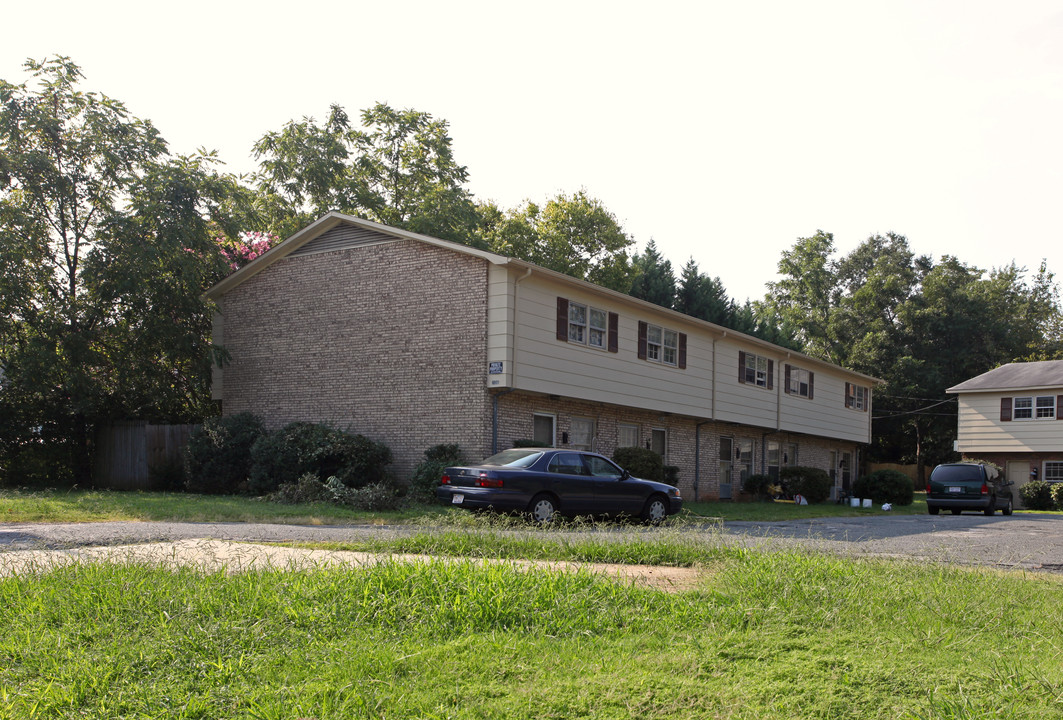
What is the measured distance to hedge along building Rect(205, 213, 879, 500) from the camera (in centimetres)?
2088

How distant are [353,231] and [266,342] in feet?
13.2

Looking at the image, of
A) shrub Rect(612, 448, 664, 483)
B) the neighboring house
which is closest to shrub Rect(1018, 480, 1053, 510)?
the neighboring house

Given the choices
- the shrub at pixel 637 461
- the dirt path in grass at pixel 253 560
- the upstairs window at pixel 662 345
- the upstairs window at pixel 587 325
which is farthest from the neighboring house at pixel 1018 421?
the dirt path in grass at pixel 253 560

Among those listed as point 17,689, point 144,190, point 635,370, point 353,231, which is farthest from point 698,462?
point 17,689

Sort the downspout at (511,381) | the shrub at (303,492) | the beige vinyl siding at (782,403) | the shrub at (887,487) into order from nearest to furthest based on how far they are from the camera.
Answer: the shrub at (303,492) → the downspout at (511,381) → the beige vinyl siding at (782,403) → the shrub at (887,487)

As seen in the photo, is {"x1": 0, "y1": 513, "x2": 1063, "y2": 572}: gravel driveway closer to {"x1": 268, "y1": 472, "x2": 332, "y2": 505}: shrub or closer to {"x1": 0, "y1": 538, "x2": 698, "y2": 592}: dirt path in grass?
{"x1": 0, "y1": 538, "x2": 698, "y2": 592}: dirt path in grass

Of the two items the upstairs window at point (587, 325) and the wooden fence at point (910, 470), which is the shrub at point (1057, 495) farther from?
the upstairs window at point (587, 325)

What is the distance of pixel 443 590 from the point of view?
6543 mm

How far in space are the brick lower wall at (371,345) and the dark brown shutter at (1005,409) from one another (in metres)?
29.0

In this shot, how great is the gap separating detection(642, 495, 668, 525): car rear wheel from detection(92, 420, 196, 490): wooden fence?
43.4 feet

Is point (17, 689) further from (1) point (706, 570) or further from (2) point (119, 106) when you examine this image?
(2) point (119, 106)

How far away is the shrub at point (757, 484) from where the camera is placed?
98.3 ft

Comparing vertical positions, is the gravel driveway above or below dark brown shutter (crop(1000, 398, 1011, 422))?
below

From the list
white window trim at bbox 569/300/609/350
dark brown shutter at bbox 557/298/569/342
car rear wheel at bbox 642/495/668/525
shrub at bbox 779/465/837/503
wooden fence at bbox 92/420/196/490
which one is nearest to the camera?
car rear wheel at bbox 642/495/668/525
